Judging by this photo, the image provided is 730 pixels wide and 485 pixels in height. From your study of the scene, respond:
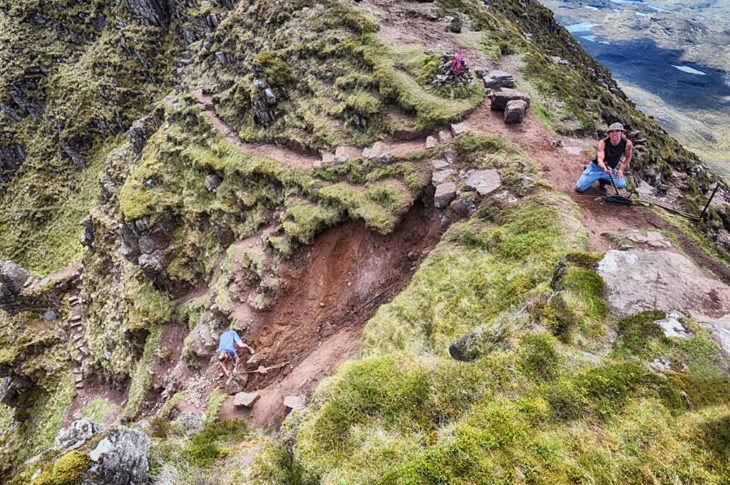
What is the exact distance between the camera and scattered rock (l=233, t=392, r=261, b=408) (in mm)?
15523

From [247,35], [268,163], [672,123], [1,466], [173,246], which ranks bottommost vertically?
[672,123]

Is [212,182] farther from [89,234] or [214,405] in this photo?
[89,234]

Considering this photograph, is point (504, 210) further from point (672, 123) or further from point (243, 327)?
point (672, 123)

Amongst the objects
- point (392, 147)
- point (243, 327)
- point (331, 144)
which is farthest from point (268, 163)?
point (243, 327)

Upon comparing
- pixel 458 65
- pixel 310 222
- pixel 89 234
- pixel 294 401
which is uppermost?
pixel 458 65

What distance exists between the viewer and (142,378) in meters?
26.7

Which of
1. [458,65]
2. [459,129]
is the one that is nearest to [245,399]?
[459,129]

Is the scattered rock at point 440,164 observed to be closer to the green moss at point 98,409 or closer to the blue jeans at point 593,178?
the blue jeans at point 593,178

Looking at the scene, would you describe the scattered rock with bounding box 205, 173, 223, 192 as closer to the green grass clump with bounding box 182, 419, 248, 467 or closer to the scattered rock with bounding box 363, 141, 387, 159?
the scattered rock with bounding box 363, 141, 387, 159

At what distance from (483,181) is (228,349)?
13.9 m

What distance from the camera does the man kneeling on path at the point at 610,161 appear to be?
13.8 meters

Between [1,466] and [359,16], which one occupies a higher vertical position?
[359,16]

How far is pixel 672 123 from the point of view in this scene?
193250 millimetres

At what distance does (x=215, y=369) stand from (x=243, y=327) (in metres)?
2.40
